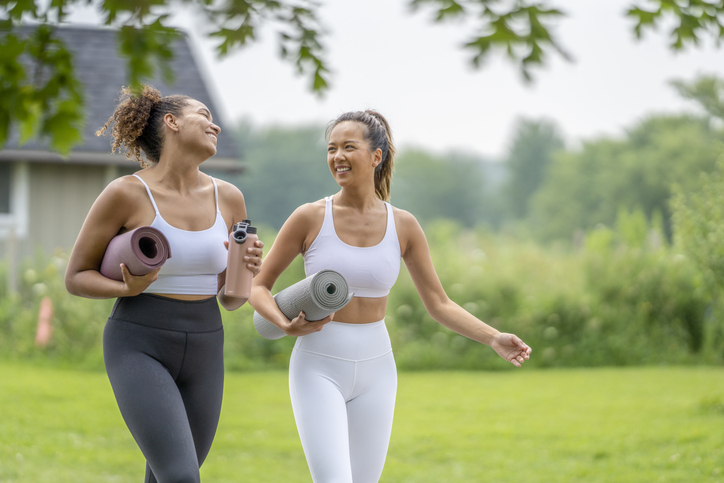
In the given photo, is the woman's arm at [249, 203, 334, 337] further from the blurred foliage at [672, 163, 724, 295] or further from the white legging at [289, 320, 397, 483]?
the blurred foliage at [672, 163, 724, 295]

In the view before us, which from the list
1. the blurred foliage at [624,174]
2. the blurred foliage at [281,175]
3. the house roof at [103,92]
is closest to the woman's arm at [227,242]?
the house roof at [103,92]

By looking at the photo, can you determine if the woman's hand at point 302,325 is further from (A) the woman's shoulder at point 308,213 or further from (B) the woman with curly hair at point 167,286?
(A) the woman's shoulder at point 308,213

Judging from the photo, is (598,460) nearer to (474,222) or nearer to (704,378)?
(704,378)

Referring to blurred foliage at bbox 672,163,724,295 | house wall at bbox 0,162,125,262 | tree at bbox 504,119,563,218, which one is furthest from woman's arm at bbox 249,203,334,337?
tree at bbox 504,119,563,218

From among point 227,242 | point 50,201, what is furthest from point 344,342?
point 50,201

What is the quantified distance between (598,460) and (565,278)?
6.68 metres

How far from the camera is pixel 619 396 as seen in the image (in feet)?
31.8

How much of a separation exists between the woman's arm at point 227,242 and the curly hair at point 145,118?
1.05 feet

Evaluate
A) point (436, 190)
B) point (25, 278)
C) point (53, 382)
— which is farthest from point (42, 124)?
point (436, 190)

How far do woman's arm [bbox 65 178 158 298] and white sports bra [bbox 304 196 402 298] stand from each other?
74cm

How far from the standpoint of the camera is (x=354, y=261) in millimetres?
3297

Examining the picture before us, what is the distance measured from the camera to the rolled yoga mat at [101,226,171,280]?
2871 millimetres

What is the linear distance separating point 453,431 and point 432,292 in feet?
15.2

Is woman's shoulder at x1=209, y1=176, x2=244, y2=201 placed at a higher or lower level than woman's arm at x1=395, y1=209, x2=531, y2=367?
higher
